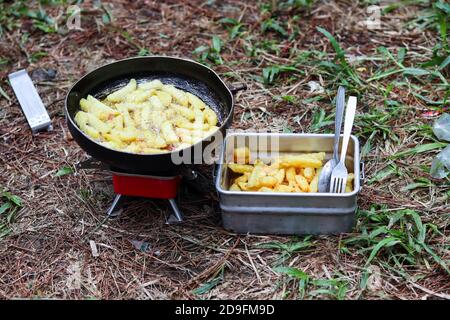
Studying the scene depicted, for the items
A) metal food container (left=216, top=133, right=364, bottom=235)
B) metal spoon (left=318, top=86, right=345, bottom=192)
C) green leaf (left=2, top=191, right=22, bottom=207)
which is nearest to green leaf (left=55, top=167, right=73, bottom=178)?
green leaf (left=2, top=191, right=22, bottom=207)

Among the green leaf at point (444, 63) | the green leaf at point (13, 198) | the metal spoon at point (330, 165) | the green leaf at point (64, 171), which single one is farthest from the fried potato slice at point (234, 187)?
the green leaf at point (444, 63)

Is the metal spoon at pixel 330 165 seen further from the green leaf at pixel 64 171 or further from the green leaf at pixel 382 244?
the green leaf at pixel 64 171

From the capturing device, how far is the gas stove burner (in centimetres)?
292

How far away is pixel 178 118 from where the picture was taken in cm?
300

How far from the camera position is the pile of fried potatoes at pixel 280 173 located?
2.90 m

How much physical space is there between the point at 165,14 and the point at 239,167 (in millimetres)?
1983

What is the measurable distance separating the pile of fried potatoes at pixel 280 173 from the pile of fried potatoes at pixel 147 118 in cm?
26

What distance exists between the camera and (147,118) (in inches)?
118

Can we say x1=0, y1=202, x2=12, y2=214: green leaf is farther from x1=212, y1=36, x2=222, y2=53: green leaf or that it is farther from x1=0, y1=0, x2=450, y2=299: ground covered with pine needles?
x1=212, y1=36, x2=222, y2=53: green leaf

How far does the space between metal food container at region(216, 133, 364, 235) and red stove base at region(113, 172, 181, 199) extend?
23 cm

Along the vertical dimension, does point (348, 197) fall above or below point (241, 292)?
above
